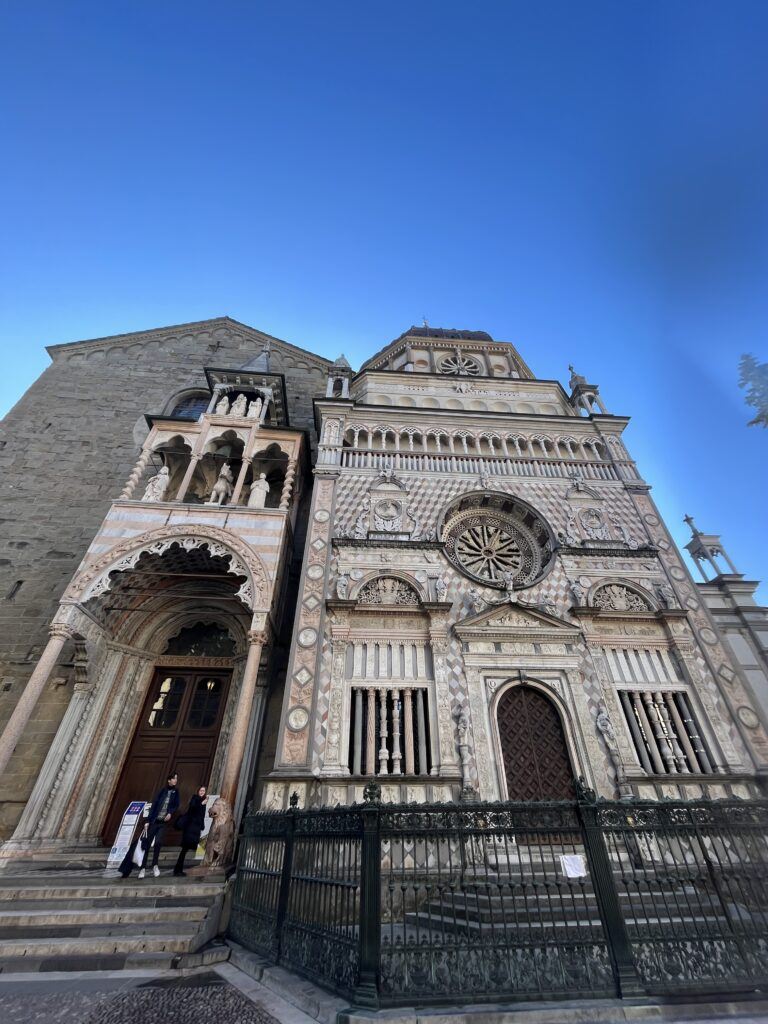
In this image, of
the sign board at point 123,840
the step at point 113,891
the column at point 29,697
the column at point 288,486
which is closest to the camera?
the step at point 113,891

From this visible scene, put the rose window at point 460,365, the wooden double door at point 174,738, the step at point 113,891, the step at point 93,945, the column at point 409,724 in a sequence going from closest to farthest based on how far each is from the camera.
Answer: the step at point 93,945 → the step at point 113,891 → the column at point 409,724 → the wooden double door at point 174,738 → the rose window at point 460,365

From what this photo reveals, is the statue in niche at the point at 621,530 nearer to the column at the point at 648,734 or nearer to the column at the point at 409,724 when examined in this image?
the column at the point at 648,734

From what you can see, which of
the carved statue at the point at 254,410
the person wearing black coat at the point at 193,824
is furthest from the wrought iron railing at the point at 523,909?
the carved statue at the point at 254,410

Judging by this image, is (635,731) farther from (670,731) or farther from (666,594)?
(666,594)

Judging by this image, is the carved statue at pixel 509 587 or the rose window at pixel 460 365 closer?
the carved statue at pixel 509 587

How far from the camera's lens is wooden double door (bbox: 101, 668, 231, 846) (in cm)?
1069

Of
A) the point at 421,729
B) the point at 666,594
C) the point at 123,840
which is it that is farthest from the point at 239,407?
the point at 666,594

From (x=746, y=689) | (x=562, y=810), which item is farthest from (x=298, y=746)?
(x=746, y=689)

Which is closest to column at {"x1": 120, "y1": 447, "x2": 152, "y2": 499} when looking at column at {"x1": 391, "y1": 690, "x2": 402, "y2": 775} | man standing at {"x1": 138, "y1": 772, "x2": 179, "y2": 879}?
man standing at {"x1": 138, "y1": 772, "x2": 179, "y2": 879}

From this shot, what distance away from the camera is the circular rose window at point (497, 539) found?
12133 mm

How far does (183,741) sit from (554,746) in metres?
8.99

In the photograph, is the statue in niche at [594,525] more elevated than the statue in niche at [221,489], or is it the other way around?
the statue in niche at [221,489]

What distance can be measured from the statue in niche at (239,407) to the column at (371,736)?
30.3 ft

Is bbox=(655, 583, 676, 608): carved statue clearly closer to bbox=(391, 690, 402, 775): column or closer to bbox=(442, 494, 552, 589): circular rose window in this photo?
bbox=(442, 494, 552, 589): circular rose window
